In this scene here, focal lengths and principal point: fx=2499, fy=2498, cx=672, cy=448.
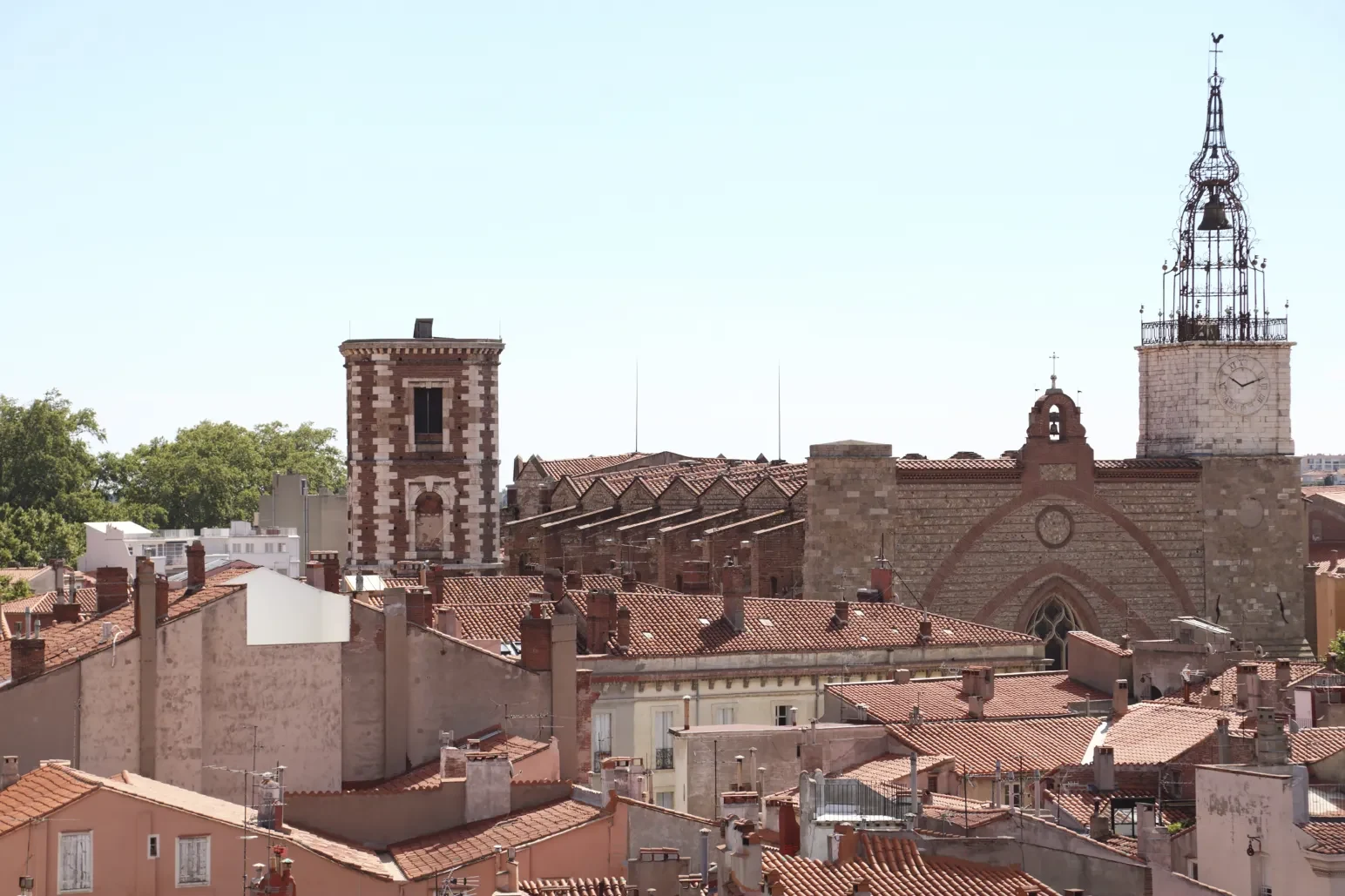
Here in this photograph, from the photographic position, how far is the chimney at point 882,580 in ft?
177

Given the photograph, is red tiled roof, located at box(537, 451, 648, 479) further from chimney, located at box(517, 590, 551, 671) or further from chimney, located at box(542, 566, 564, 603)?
chimney, located at box(517, 590, 551, 671)

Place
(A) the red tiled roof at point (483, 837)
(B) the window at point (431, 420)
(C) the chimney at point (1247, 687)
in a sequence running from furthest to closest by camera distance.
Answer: (B) the window at point (431, 420) < (C) the chimney at point (1247, 687) < (A) the red tiled roof at point (483, 837)

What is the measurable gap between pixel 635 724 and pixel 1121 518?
893 inches

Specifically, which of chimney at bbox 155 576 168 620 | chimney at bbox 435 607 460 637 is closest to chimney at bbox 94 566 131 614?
chimney at bbox 435 607 460 637

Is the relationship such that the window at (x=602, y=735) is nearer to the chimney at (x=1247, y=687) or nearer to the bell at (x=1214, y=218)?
the chimney at (x=1247, y=687)

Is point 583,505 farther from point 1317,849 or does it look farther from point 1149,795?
point 1317,849

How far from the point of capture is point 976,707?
128ft

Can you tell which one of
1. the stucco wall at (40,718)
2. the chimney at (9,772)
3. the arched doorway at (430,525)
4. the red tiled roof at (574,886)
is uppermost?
the arched doorway at (430,525)

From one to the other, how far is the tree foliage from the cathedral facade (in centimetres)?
5474

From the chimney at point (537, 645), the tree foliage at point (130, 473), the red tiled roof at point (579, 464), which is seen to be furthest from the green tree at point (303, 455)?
the chimney at point (537, 645)

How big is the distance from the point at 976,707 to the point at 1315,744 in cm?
978

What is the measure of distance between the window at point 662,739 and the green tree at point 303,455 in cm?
7316

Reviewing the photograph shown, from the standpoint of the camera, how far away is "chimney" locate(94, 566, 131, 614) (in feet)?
109

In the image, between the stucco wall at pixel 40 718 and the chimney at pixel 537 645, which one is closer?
the stucco wall at pixel 40 718
